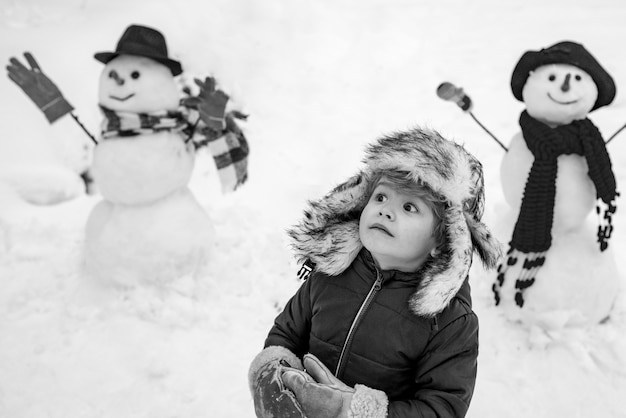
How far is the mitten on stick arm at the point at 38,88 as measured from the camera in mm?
3240

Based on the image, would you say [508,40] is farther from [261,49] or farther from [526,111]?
[526,111]

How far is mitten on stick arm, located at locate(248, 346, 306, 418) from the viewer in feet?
5.14

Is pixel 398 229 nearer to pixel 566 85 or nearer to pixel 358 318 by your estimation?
pixel 358 318

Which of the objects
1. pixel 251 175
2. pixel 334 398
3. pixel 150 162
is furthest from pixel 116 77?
pixel 334 398

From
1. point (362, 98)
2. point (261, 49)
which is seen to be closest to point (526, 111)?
point (362, 98)

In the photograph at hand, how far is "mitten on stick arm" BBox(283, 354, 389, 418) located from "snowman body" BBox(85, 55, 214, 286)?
6.46 ft

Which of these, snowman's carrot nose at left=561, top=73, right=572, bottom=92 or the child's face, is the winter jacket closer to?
the child's face

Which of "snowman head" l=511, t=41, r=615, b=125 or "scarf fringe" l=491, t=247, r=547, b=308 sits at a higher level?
"snowman head" l=511, t=41, r=615, b=125

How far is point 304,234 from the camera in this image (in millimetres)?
1907

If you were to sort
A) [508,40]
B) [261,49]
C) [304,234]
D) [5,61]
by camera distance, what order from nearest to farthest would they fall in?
1. [304,234]
2. [5,61]
3. [261,49]
4. [508,40]

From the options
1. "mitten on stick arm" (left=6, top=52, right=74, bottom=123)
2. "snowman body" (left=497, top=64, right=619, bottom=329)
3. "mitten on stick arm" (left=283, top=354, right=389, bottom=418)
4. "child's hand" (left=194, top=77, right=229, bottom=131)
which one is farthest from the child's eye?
"mitten on stick arm" (left=6, top=52, right=74, bottom=123)

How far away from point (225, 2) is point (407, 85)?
234 centimetres

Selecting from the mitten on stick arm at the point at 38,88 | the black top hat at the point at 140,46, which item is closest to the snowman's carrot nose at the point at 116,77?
the black top hat at the point at 140,46

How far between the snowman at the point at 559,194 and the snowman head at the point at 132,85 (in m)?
1.96
